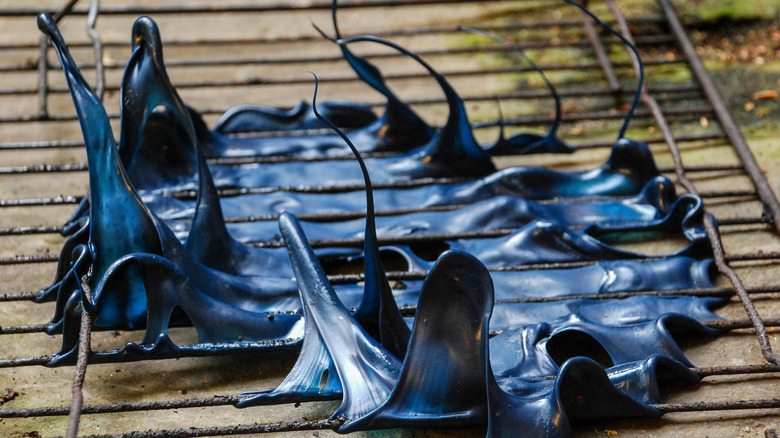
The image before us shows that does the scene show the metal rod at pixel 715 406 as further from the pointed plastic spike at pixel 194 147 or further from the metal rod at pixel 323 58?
the metal rod at pixel 323 58

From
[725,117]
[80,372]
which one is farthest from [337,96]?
[80,372]

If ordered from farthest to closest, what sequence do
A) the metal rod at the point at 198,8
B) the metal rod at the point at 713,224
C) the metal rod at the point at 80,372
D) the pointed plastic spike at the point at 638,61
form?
the metal rod at the point at 198,8 → the pointed plastic spike at the point at 638,61 → the metal rod at the point at 713,224 → the metal rod at the point at 80,372

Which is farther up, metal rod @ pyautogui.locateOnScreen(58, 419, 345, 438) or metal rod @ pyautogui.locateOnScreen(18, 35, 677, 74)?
metal rod @ pyautogui.locateOnScreen(18, 35, 677, 74)

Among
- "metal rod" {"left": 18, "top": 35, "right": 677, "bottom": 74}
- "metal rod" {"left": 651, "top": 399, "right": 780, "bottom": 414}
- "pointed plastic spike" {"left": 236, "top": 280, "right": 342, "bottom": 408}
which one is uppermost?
"metal rod" {"left": 18, "top": 35, "right": 677, "bottom": 74}

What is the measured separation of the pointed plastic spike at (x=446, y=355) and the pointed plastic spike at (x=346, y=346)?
0.16ft

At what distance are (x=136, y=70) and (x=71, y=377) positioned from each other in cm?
68

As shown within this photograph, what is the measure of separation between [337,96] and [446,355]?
153 centimetres

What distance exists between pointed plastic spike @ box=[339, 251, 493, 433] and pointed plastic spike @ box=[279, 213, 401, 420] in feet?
0.16

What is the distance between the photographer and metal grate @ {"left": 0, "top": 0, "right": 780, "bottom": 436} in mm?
1596

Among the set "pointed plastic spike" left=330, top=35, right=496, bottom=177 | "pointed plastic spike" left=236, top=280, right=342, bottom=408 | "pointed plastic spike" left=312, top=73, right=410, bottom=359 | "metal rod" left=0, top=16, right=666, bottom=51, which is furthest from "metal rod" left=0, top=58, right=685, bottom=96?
"pointed plastic spike" left=236, top=280, right=342, bottom=408

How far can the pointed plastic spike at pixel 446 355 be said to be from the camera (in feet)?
4.63

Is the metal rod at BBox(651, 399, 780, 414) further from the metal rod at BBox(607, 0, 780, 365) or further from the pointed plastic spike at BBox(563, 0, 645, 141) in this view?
the pointed plastic spike at BBox(563, 0, 645, 141)

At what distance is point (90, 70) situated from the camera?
2.92 m

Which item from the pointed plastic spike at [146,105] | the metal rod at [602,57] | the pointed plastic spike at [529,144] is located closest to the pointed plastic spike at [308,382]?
the pointed plastic spike at [146,105]
